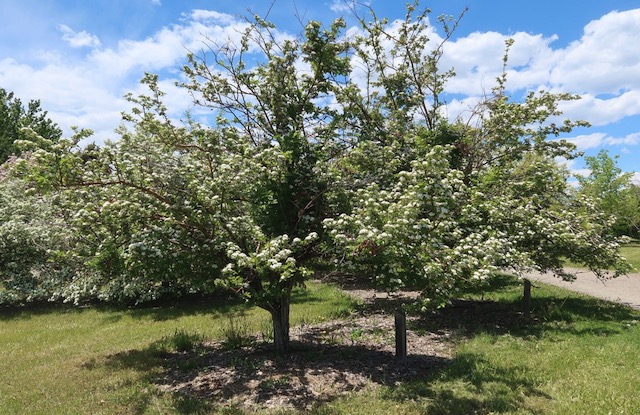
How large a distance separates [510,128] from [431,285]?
6.42 meters

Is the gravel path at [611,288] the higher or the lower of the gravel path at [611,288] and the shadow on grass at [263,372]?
the higher

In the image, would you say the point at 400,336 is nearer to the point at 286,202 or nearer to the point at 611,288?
the point at 286,202

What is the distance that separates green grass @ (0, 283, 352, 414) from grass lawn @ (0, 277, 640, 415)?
0.03 meters

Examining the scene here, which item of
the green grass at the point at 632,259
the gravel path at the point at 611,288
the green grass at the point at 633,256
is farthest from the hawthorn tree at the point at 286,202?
the green grass at the point at 633,256

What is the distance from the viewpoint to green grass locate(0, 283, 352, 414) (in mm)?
6629

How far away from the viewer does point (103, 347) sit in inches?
396

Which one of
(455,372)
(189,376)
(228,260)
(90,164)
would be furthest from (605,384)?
(90,164)

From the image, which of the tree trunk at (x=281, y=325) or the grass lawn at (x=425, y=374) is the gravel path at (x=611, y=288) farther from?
the tree trunk at (x=281, y=325)

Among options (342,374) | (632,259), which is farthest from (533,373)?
(632,259)

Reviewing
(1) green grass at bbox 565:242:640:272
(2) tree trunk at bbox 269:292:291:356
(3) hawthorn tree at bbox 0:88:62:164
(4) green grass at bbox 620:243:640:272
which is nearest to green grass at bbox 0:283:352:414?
(2) tree trunk at bbox 269:292:291:356

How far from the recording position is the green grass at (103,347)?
21.7ft

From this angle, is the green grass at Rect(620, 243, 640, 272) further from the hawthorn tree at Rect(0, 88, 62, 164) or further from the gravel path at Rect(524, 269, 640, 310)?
the hawthorn tree at Rect(0, 88, 62, 164)

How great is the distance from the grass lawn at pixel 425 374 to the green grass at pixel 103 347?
29 mm

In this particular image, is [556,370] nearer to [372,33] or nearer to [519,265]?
[519,265]
